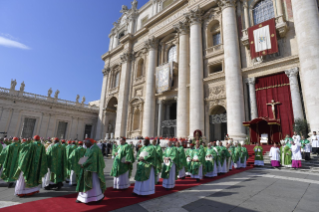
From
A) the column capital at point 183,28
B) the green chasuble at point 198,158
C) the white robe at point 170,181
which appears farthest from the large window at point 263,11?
the white robe at point 170,181

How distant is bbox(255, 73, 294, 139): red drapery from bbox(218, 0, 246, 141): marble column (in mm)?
1337

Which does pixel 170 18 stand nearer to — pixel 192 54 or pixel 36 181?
pixel 192 54

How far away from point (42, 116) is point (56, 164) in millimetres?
22782

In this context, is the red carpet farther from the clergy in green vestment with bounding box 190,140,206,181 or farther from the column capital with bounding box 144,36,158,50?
the column capital with bounding box 144,36,158,50

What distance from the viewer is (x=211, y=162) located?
23.5 ft

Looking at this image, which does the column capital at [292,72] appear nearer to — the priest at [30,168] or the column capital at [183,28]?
the column capital at [183,28]

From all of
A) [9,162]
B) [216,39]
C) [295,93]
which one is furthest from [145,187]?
[216,39]

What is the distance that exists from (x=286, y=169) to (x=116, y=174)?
791 centimetres

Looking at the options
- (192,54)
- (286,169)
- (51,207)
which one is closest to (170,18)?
(192,54)

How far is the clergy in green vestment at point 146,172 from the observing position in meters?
4.69

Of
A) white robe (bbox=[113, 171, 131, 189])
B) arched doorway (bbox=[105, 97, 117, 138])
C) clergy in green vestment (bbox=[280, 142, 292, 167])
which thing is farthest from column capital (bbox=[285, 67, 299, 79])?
arched doorway (bbox=[105, 97, 117, 138])

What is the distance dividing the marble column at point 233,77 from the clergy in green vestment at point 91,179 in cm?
1139

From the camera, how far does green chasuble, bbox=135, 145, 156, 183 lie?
15.6ft

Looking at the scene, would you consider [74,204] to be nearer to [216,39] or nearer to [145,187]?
[145,187]
